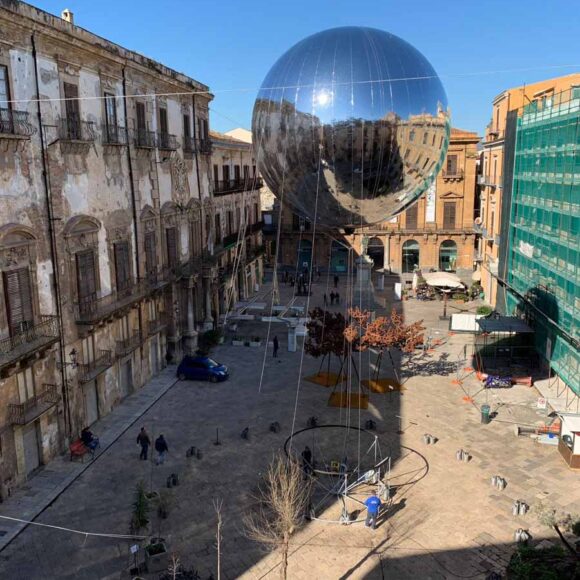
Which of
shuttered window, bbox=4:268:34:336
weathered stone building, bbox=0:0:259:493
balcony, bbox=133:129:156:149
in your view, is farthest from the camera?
balcony, bbox=133:129:156:149

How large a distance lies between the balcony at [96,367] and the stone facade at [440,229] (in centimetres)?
3145

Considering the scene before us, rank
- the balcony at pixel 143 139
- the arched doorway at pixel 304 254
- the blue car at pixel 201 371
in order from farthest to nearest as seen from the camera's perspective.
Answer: the arched doorway at pixel 304 254
the blue car at pixel 201 371
the balcony at pixel 143 139

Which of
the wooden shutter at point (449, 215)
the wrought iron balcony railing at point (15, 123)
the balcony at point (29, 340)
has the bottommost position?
the balcony at point (29, 340)

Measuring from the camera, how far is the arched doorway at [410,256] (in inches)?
2090

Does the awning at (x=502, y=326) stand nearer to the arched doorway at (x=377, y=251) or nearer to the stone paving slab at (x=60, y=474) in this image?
the stone paving slab at (x=60, y=474)

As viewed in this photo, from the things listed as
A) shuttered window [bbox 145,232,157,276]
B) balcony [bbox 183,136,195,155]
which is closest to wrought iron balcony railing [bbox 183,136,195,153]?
balcony [bbox 183,136,195,155]

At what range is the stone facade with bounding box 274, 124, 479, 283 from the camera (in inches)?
1999

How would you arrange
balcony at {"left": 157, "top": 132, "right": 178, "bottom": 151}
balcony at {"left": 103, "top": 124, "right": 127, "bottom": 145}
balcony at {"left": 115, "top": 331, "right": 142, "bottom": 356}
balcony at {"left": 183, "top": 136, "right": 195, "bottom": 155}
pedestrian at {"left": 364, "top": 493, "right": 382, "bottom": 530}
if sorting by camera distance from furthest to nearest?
Result: balcony at {"left": 183, "top": 136, "right": 195, "bottom": 155}
balcony at {"left": 157, "top": 132, "right": 178, "bottom": 151}
balcony at {"left": 115, "top": 331, "right": 142, "bottom": 356}
balcony at {"left": 103, "top": 124, "right": 127, "bottom": 145}
pedestrian at {"left": 364, "top": 493, "right": 382, "bottom": 530}

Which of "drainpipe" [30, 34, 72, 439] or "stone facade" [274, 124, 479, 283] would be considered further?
"stone facade" [274, 124, 479, 283]

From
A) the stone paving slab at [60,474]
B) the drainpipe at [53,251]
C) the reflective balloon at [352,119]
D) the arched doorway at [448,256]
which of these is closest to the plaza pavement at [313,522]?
the stone paving slab at [60,474]

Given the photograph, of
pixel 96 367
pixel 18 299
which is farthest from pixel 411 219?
pixel 18 299

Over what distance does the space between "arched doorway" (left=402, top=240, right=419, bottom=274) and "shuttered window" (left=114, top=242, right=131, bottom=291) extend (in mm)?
33804

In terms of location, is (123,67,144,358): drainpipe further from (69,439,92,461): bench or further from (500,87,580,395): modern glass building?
(500,87,580,395): modern glass building

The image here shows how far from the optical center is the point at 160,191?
88.8 ft
